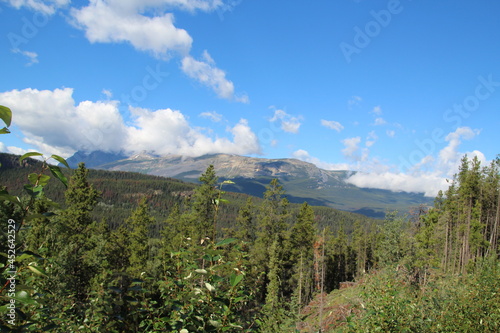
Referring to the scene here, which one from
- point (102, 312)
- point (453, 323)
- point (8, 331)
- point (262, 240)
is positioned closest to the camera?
point (8, 331)

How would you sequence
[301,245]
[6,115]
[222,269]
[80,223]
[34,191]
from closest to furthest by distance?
[6,115] → [34,191] → [222,269] → [80,223] → [301,245]

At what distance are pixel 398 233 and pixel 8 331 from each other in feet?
127

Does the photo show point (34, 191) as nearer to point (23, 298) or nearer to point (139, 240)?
point (23, 298)

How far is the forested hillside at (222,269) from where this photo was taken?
198 cm

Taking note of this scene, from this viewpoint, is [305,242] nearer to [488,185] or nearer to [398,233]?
[398,233]

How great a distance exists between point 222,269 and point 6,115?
1932mm

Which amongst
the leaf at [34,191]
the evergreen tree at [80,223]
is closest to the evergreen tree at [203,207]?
the evergreen tree at [80,223]

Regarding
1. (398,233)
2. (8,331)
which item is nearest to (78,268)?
(8,331)

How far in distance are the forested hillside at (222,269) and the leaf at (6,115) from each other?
0.17m

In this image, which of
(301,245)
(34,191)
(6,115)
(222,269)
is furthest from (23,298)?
(301,245)

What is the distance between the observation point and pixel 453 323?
5.25 metres

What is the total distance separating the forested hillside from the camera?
1.98 meters

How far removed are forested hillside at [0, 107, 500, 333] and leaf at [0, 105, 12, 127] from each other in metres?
0.17

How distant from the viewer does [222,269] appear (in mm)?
2516
